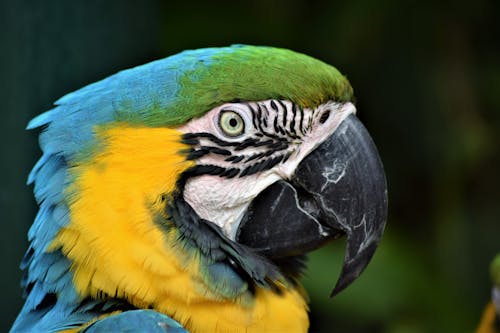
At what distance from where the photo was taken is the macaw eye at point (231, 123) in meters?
1.47

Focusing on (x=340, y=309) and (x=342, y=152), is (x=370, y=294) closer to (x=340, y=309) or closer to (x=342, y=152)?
(x=340, y=309)

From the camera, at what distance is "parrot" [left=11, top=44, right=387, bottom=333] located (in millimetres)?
1404

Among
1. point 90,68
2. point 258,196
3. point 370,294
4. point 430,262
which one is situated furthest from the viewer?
point 430,262

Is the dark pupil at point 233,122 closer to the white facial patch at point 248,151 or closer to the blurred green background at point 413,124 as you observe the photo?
the white facial patch at point 248,151

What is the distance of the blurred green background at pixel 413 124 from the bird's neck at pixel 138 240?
1.27 m

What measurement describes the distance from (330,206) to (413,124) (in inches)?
64.9

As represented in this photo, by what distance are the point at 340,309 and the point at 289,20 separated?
1.12 metres

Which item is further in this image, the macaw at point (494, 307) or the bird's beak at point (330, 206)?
the macaw at point (494, 307)

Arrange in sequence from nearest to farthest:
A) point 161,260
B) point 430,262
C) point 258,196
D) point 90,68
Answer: point 161,260, point 258,196, point 90,68, point 430,262

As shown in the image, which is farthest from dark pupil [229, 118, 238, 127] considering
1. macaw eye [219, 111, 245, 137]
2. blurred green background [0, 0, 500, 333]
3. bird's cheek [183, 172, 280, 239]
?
blurred green background [0, 0, 500, 333]

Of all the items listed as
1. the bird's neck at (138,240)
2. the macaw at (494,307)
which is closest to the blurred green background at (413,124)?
the macaw at (494,307)

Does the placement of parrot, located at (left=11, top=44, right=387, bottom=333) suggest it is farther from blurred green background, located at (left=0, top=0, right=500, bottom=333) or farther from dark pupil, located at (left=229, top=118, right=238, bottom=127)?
blurred green background, located at (left=0, top=0, right=500, bottom=333)

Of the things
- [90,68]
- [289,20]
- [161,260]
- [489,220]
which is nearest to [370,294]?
[489,220]

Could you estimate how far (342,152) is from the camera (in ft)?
4.91
